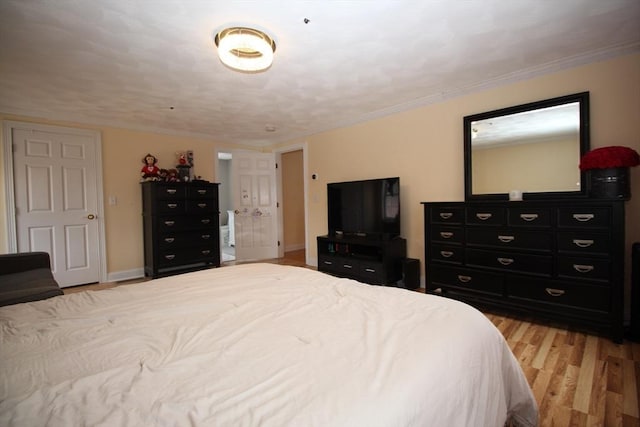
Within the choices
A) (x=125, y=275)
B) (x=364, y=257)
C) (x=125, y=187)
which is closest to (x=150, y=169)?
(x=125, y=187)

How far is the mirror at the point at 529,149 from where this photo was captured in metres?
2.62

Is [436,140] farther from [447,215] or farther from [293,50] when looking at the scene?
[293,50]

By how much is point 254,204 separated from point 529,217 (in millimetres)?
4321

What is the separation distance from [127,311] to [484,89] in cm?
365

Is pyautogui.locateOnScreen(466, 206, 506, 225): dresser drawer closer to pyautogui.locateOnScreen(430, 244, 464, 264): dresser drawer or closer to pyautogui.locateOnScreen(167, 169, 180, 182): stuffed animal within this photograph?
pyautogui.locateOnScreen(430, 244, 464, 264): dresser drawer

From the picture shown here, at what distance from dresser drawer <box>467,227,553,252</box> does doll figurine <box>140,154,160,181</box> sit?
427cm

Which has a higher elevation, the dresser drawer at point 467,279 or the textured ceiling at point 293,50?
the textured ceiling at point 293,50

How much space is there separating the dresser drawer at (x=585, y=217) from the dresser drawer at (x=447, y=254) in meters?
0.85

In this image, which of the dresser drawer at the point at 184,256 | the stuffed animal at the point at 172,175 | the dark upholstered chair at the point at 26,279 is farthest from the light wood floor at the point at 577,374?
the stuffed animal at the point at 172,175

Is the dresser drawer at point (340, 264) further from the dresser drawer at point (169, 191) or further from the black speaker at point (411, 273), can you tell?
the dresser drawer at point (169, 191)

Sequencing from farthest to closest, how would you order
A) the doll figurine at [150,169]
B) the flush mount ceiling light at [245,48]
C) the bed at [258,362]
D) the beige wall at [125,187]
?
the doll figurine at [150,169]
the beige wall at [125,187]
the flush mount ceiling light at [245,48]
the bed at [258,362]

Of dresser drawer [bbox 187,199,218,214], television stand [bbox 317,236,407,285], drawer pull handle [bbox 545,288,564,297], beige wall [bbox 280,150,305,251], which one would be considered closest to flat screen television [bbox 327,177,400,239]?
television stand [bbox 317,236,407,285]

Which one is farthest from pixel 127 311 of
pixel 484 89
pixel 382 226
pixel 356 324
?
pixel 484 89

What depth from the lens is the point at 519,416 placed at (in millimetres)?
1381
